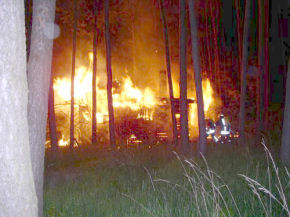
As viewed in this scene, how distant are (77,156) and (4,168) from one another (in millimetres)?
12323

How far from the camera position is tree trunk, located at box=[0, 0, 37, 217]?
350cm

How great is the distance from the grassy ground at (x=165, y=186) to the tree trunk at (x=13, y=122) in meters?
1.71

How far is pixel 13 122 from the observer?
11.7 ft

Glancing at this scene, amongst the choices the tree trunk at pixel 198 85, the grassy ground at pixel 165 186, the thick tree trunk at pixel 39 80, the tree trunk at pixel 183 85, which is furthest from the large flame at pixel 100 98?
the thick tree trunk at pixel 39 80

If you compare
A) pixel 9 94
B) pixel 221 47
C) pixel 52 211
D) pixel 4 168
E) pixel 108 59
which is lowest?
pixel 52 211

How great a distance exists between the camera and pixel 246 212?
216 inches

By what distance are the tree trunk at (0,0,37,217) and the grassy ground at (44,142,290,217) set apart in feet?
5.61

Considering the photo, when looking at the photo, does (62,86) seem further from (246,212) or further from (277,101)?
(246,212)

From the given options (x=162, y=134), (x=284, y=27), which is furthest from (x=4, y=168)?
(x=284, y=27)

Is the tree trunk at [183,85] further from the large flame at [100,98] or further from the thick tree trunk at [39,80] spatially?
the large flame at [100,98]

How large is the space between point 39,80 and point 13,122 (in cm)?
226

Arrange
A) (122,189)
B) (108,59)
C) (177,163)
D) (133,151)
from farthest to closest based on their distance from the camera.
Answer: (108,59) → (133,151) → (177,163) → (122,189)

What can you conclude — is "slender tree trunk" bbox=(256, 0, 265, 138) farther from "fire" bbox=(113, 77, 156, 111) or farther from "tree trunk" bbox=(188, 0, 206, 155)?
"fire" bbox=(113, 77, 156, 111)

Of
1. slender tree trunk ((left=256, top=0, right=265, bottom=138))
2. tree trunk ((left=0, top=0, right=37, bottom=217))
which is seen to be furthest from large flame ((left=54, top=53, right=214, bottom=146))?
tree trunk ((left=0, top=0, right=37, bottom=217))
